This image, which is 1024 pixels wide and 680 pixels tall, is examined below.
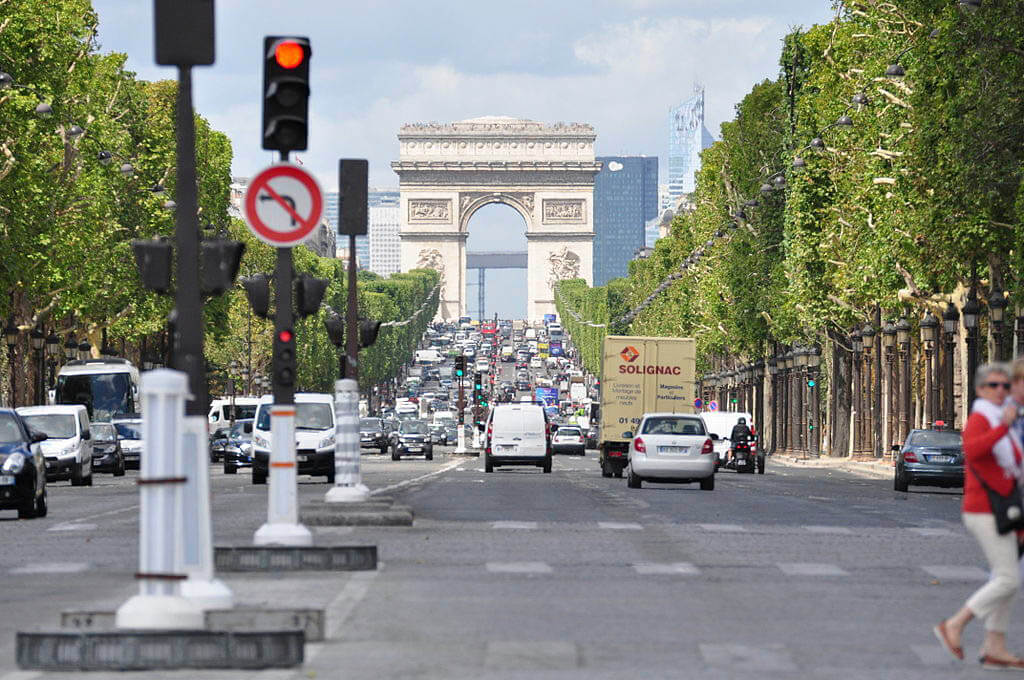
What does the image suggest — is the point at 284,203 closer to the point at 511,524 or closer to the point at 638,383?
the point at 511,524

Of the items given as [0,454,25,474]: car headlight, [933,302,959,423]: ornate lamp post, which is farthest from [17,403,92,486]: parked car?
[933,302,959,423]: ornate lamp post

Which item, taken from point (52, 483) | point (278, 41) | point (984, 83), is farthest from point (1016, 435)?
point (52, 483)

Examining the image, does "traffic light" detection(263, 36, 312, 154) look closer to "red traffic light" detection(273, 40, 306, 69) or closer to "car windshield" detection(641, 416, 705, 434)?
"red traffic light" detection(273, 40, 306, 69)

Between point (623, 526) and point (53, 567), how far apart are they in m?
8.43

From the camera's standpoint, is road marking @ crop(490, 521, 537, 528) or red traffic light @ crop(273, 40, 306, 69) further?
road marking @ crop(490, 521, 537, 528)

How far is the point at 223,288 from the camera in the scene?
49.7ft

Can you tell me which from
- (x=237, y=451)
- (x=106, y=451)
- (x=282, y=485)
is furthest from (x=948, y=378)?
(x=282, y=485)

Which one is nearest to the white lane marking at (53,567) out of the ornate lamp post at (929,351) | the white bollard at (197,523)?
the white bollard at (197,523)

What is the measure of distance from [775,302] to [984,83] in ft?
115

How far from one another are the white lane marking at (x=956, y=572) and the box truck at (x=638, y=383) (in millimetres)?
32827

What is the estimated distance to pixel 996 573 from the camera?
11.5m

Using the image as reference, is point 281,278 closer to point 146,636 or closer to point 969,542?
point 146,636

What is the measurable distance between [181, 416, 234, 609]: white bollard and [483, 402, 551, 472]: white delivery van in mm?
43092

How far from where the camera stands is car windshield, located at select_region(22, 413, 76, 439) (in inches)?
1769
